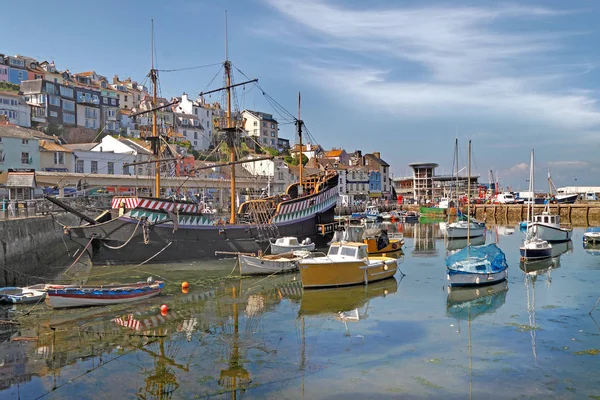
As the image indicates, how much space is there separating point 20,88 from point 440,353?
10038 centimetres

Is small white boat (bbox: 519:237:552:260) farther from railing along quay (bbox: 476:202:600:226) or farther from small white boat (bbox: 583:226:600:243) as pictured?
railing along quay (bbox: 476:202:600:226)

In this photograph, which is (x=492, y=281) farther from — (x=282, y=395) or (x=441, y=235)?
(x=441, y=235)

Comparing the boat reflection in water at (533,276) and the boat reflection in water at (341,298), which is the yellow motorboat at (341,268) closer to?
the boat reflection in water at (341,298)

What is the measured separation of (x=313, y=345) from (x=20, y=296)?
44.1 ft

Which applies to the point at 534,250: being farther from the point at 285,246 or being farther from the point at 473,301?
the point at 285,246

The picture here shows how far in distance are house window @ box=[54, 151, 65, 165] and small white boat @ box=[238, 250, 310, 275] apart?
4478 cm

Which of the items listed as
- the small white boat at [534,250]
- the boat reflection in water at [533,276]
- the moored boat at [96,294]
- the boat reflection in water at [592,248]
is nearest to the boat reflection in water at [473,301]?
the boat reflection in water at [533,276]

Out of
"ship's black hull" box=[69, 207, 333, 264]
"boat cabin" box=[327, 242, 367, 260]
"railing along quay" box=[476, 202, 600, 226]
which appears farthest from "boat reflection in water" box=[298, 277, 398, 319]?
"railing along quay" box=[476, 202, 600, 226]

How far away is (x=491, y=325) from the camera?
19.7m

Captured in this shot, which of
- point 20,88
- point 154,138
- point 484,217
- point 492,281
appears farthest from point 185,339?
point 20,88

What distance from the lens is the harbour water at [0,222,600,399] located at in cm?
1329

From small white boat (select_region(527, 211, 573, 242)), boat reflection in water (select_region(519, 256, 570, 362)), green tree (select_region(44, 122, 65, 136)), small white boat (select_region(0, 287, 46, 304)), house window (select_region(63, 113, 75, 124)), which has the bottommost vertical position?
boat reflection in water (select_region(519, 256, 570, 362))

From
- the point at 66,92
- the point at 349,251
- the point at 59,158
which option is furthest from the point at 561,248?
the point at 66,92

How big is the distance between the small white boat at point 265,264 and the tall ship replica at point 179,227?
6.52m
